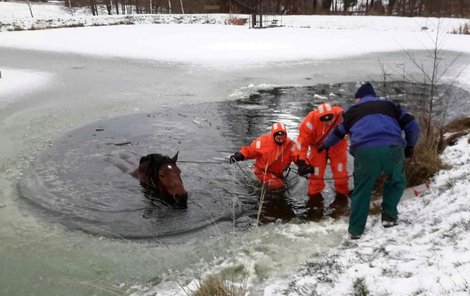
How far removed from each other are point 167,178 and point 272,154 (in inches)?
56.9

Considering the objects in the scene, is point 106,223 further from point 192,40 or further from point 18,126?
point 192,40

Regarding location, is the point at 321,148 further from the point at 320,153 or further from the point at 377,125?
the point at 377,125

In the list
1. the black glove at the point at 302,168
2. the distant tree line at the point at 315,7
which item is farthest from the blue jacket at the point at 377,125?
the distant tree line at the point at 315,7

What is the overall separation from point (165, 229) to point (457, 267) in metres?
3.15

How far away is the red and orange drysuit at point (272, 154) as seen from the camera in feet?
19.4

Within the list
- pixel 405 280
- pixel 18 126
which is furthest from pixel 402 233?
pixel 18 126

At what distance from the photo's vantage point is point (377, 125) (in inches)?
162

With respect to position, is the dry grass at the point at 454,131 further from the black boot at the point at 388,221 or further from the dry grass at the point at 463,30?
the dry grass at the point at 463,30

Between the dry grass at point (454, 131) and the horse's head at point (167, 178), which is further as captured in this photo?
the dry grass at point (454, 131)

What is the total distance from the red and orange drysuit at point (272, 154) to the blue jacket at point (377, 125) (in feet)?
5.04

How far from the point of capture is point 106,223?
5273 mm

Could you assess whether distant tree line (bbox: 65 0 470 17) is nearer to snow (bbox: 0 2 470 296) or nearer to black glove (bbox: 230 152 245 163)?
snow (bbox: 0 2 470 296)

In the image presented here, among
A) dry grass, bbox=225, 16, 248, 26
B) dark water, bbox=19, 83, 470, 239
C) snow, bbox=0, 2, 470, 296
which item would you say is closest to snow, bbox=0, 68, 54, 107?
snow, bbox=0, 2, 470, 296

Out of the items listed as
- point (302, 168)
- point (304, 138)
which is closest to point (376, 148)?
point (302, 168)
